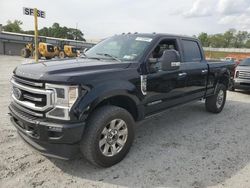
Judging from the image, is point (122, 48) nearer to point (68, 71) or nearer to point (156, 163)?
point (68, 71)

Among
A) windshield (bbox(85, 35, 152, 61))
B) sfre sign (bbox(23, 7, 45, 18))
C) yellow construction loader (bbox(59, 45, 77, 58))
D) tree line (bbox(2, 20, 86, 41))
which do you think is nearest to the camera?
windshield (bbox(85, 35, 152, 61))

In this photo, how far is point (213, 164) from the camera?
12.6 feet

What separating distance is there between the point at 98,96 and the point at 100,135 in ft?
1.75

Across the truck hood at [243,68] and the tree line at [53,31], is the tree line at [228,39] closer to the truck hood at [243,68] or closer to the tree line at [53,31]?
the tree line at [53,31]

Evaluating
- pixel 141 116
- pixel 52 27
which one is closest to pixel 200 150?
pixel 141 116

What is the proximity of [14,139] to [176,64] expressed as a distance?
3.11 m

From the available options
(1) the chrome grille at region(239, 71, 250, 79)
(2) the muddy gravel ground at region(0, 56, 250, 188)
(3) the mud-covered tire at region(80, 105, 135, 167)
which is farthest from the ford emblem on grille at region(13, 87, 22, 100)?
(1) the chrome grille at region(239, 71, 250, 79)

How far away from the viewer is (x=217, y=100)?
6734 mm

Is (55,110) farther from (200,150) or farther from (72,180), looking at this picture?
(200,150)

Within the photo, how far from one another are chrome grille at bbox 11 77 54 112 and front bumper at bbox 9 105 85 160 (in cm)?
17

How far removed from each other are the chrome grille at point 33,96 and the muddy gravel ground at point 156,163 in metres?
0.89

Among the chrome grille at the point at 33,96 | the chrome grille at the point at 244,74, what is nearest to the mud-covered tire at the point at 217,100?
the chrome grille at the point at 244,74

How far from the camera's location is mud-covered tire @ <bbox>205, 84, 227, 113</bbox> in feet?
21.7

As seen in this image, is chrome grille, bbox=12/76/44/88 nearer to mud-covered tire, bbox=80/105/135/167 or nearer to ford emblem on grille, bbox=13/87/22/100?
ford emblem on grille, bbox=13/87/22/100
